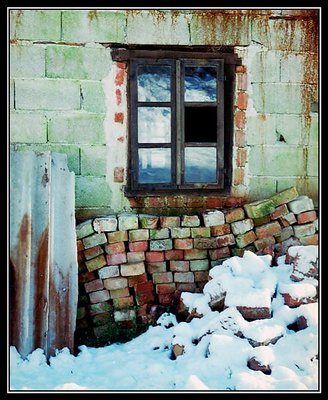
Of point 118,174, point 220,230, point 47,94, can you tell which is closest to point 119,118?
point 118,174

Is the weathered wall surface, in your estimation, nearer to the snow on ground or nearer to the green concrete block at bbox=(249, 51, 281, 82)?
the green concrete block at bbox=(249, 51, 281, 82)

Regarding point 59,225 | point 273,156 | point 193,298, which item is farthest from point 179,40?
point 193,298

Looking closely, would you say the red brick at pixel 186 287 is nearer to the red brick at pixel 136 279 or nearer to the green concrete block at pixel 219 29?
the red brick at pixel 136 279

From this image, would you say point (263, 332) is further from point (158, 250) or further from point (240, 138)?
point (240, 138)

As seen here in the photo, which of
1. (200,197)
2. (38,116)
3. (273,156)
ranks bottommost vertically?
(200,197)

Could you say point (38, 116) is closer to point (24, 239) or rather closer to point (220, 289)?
point (24, 239)

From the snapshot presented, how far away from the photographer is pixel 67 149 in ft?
13.1

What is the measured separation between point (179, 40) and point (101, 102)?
0.76m

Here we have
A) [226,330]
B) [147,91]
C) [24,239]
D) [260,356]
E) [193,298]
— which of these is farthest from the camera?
[147,91]

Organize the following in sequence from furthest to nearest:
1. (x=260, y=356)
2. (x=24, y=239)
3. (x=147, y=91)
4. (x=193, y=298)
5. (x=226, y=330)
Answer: (x=147, y=91), (x=193, y=298), (x=24, y=239), (x=226, y=330), (x=260, y=356)

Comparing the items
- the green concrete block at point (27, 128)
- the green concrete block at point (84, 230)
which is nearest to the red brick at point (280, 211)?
the green concrete block at point (84, 230)

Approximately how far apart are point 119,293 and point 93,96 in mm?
1493

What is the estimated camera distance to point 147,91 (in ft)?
13.4

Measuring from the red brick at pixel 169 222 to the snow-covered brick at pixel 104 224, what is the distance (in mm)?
356
